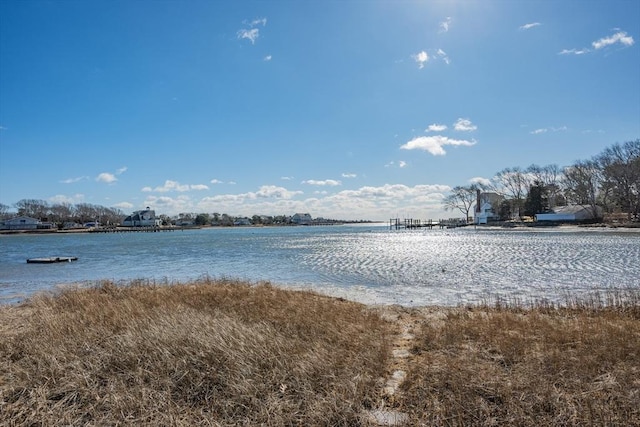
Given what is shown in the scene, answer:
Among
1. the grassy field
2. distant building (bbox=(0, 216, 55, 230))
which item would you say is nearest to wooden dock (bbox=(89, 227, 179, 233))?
distant building (bbox=(0, 216, 55, 230))

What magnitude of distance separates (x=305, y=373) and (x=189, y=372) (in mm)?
1582

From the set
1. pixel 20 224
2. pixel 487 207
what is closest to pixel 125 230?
pixel 20 224

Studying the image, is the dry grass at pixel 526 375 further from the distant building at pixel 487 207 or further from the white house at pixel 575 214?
the distant building at pixel 487 207

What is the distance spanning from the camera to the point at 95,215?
169m

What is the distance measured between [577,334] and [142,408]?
706 centimetres

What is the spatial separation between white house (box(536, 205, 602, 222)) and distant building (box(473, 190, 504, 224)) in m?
22.6

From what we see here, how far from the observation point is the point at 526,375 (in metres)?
5.03

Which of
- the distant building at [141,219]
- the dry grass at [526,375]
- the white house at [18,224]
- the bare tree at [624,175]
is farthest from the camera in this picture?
the distant building at [141,219]

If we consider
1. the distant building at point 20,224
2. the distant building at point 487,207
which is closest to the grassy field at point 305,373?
the distant building at point 487,207

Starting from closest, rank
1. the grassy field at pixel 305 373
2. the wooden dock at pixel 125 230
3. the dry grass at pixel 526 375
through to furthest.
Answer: the dry grass at pixel 526 375 → the grassy field at pixel 305 373 → the wooden dock at pixel 125 230

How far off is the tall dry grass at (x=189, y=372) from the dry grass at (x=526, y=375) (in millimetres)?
803

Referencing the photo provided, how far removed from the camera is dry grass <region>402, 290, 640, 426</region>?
160 inches

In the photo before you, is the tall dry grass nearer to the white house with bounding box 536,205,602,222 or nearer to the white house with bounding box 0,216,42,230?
the white house with bounding box 536,205,602,222

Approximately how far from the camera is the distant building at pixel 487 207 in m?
115
